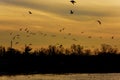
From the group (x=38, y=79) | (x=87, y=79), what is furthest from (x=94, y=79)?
(x=38, y=79)

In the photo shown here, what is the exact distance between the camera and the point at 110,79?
605 ft

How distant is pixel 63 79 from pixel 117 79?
12.5 m

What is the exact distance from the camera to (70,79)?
181875mm

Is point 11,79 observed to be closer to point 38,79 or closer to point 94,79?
point 38,79

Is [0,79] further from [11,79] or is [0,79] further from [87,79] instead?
[87,79]

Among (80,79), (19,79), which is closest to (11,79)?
(19,79)

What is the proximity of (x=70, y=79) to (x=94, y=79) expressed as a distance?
5.38 metres

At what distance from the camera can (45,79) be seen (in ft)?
587

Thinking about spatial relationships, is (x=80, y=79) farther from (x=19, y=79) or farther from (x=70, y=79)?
(x=19, y=79)

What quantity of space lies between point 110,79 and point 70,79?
30.5 feet

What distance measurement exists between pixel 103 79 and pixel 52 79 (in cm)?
1223

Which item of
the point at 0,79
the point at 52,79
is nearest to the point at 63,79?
the point at 52,79

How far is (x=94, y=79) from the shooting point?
183 m

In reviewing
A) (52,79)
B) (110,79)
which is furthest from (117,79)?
(52,79)
